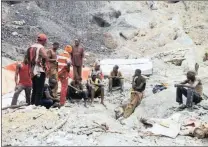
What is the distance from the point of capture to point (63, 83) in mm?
11070

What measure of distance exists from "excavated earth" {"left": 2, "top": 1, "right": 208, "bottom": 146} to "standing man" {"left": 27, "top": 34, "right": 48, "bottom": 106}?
0.58 metres

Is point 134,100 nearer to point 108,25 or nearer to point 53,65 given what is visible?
point 53,65

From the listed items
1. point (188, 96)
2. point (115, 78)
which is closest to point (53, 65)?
point (115, 78)

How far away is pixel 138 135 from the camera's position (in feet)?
26.9

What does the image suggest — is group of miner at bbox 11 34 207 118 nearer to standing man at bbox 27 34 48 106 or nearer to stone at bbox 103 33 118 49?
standing man at bbox 27 34 48 106

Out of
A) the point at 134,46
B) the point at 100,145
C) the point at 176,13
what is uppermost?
the point at 176,13

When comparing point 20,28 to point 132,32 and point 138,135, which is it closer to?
point 132,32

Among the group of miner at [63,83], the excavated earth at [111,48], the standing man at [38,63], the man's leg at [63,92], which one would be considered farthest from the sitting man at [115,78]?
the standing man at [38,63]

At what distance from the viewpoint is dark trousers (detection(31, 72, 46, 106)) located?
9633mm

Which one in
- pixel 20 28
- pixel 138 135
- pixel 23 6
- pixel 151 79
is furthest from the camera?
pixel 23 6

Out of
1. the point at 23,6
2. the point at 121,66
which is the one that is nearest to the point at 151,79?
the point at 121,66

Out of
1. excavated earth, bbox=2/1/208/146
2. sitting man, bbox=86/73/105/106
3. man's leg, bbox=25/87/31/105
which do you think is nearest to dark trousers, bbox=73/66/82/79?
sitting man, bbox=86/73/105/106

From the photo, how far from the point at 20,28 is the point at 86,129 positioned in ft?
38.1

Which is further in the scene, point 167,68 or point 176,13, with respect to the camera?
point 176,13
